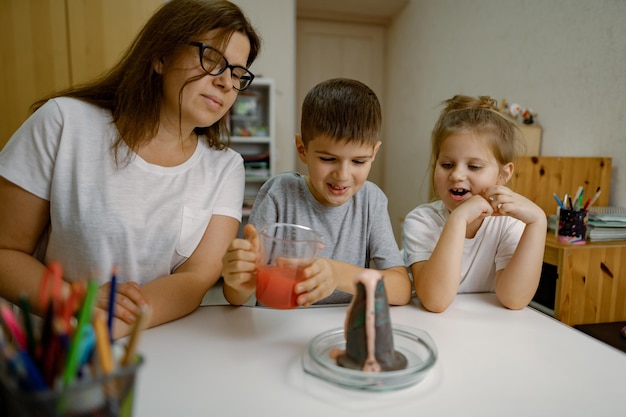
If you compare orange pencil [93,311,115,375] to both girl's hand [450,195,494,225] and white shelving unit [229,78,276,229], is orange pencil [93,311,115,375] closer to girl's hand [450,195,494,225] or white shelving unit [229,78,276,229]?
girl's hand [450,195,494,225]

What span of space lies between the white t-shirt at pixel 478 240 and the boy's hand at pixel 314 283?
19.7 inches

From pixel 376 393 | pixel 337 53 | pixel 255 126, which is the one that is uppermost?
pixel 337 53

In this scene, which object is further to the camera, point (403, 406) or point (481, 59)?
A: point (481, 59)

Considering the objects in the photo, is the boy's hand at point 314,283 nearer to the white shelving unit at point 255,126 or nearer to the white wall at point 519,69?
the white wall at point 519,69

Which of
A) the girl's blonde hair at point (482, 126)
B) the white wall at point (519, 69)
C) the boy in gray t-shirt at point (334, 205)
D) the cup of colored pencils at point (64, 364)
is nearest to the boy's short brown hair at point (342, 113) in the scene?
the boy in gray t-shirt at point (334, 205)

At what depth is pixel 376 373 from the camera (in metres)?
0.60

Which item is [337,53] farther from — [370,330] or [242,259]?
[370,330]

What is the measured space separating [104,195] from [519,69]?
9.08 feet

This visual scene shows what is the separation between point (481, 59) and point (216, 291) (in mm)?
2777

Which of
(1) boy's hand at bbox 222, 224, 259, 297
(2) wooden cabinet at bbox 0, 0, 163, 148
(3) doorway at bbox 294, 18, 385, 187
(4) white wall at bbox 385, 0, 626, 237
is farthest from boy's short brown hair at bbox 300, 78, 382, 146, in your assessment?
(3) doorway at bbox 294, 18, 385, 187

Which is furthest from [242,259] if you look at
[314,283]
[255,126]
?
[255,126]

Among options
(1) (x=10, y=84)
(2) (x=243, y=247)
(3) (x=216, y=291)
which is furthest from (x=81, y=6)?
(2) (x=243, y=247)

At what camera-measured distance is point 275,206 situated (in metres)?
1.22

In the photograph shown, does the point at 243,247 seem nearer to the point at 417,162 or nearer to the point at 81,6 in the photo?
the point at 81,6
